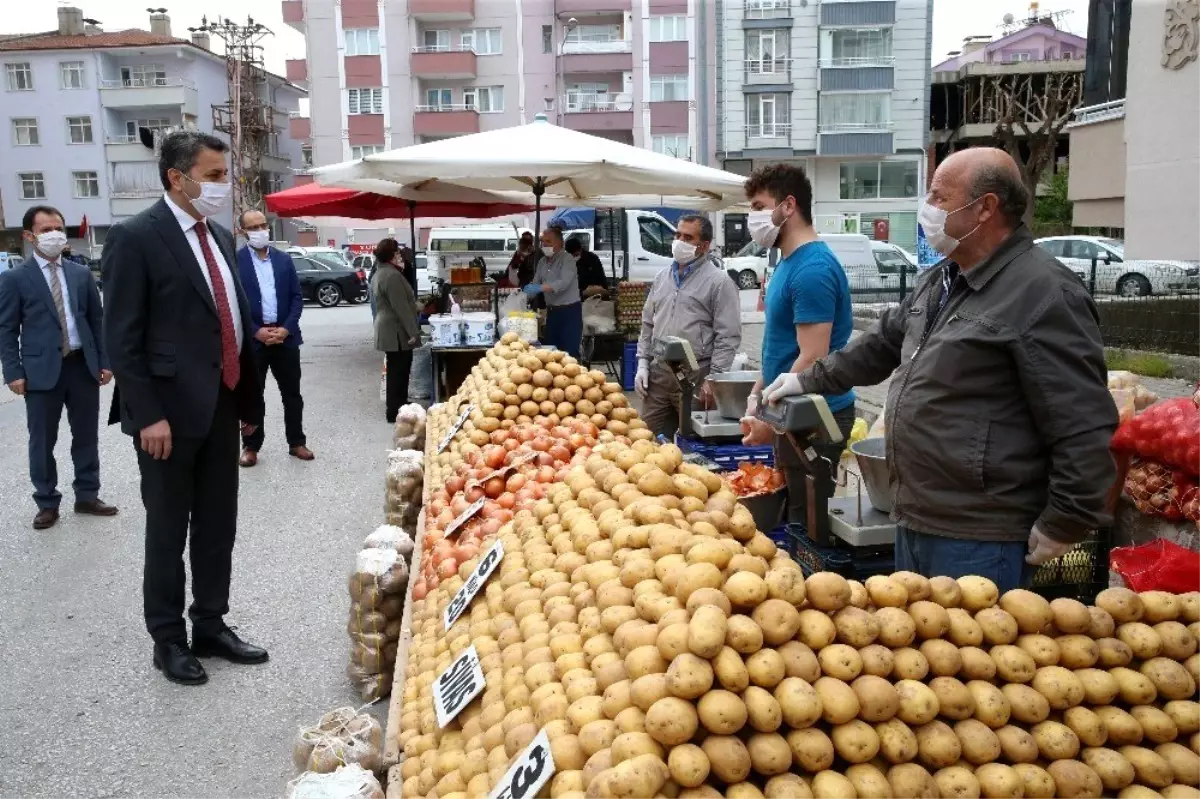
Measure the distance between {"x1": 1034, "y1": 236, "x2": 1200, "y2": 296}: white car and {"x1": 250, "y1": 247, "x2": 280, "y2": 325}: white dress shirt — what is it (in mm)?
11857

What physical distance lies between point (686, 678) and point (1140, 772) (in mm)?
998

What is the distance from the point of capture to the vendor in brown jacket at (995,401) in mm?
2377

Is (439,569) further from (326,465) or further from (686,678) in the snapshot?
(326,465)

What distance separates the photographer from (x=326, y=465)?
26.6 feet

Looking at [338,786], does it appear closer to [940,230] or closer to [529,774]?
[529,774]

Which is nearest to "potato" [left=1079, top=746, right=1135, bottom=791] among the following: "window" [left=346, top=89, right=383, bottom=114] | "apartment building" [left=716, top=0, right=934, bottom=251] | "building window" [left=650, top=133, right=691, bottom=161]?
"apartment building" [left=716, top=0, right=934, bottom=251]

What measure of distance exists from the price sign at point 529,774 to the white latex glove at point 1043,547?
1.39 meters

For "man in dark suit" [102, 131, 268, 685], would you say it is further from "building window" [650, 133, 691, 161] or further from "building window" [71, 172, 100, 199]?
"building window" [71, 172, 100, 199]

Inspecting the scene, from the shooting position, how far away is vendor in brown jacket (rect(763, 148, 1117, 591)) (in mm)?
2377

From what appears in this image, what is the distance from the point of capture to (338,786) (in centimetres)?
243

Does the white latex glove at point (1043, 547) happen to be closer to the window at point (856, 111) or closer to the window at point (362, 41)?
the window at point (856, 111)

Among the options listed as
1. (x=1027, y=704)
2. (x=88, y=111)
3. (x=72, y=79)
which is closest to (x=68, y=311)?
(x=1027, y=704)

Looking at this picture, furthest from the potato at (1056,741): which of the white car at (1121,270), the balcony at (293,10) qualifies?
the balcony at (293,10)

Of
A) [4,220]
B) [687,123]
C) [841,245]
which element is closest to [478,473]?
[841,245]
